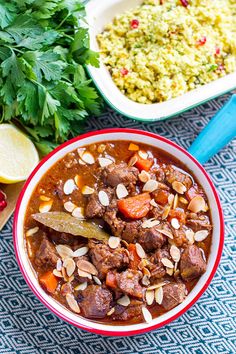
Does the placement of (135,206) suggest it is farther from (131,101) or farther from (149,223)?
(131,101)

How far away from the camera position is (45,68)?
3.82 metres

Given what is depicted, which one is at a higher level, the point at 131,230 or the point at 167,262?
the point at 131,230

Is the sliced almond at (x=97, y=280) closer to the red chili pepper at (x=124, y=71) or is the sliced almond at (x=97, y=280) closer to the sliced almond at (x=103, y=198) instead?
the sliced almond at (x=103, y=198)

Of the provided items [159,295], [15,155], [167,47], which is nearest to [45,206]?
[15,155]

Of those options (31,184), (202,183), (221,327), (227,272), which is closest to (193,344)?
(221,327)

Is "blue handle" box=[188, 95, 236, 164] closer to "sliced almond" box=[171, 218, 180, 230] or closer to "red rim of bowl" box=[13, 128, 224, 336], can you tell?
"red rim of bowl" box=[13, 128, 224, 336]

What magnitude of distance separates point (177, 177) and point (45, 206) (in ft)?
2.52

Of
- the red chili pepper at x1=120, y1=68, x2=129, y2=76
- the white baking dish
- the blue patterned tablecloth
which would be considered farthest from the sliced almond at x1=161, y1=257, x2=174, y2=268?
the red chili pepper at x1=120, y1=68, x2=129, y2=76

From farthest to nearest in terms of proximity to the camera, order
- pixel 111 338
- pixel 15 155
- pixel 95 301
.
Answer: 1. pixel 111 338
2. pixel 15 155
3. pixel 95 301

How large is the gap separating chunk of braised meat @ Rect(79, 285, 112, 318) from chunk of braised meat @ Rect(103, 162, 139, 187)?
0.59 metres

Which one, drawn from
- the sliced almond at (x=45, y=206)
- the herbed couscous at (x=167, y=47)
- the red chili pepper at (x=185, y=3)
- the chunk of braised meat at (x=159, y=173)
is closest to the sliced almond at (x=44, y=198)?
the sliced almond at (x=45, y=206)

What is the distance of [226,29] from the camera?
172 inches

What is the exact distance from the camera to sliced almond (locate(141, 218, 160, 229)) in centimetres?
381

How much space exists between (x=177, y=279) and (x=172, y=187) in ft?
1.69
